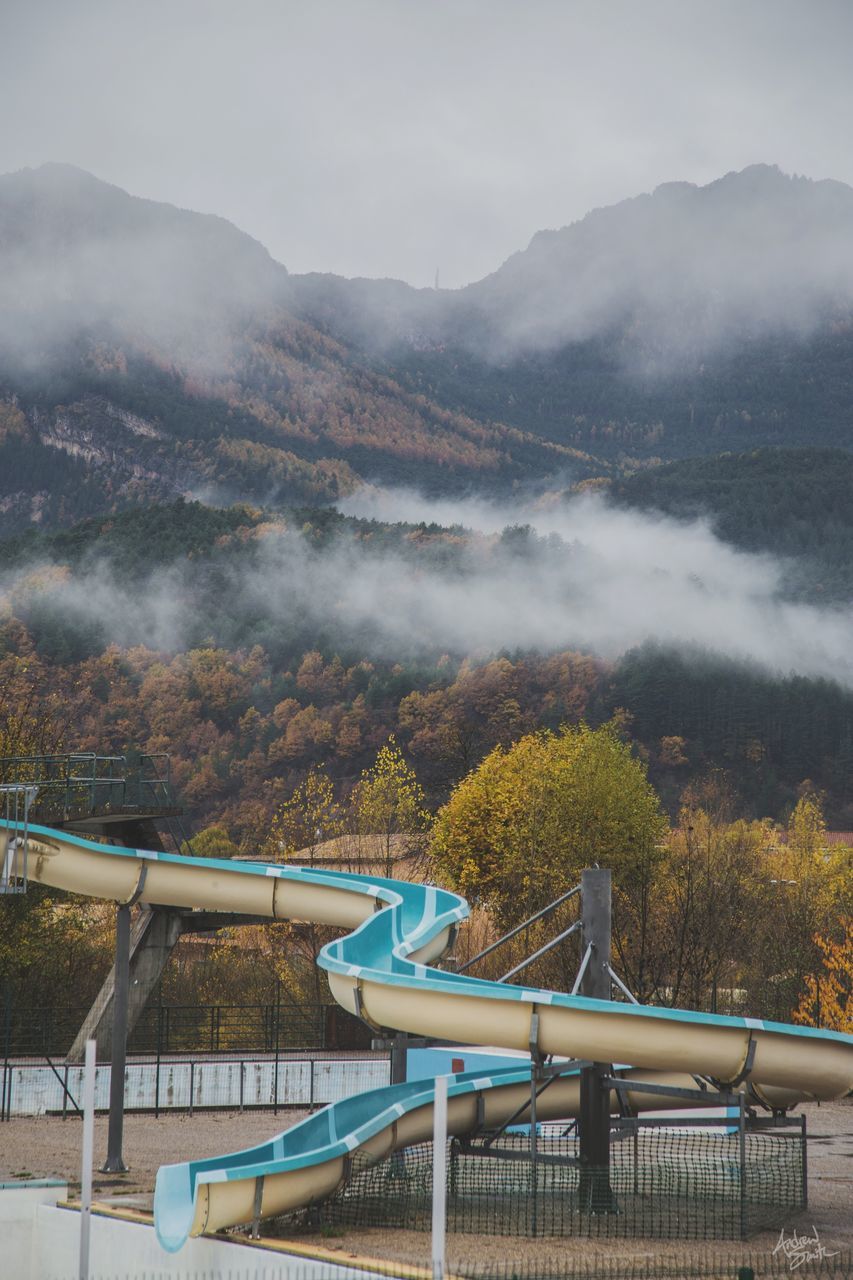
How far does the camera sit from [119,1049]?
76.8 ft

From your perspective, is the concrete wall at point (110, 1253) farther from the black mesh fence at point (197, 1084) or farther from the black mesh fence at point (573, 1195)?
the black mesh fence at point (197, 1084)

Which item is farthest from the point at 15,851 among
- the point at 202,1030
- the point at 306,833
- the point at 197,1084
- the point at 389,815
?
the point at 306,833

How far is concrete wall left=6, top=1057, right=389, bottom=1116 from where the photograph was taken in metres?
32.3

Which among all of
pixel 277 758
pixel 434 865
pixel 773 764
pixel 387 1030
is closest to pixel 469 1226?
pixel 387 1030

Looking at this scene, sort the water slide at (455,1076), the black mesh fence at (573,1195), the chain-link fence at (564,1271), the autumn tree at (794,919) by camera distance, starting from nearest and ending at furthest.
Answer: the chain-link fence at (564,1271)
the water slide at (455,1076)
the black mesh fence at (573,1195)
the autumn tree at (794,919)

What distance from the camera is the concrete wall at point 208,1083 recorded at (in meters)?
32.3

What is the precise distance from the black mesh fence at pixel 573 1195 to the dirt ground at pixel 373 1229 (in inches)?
20.1

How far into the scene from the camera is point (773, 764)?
143m

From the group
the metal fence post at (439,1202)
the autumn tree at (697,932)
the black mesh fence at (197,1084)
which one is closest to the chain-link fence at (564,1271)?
the metal fence post at (439,1202)

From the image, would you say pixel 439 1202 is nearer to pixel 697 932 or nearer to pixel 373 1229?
pixel 373 1229

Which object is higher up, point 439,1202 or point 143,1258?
point 439,1202

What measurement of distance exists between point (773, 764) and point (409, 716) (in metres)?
36.3

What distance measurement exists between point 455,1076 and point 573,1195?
2.36 meters

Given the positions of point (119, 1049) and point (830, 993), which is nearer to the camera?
point (119, 1049)
